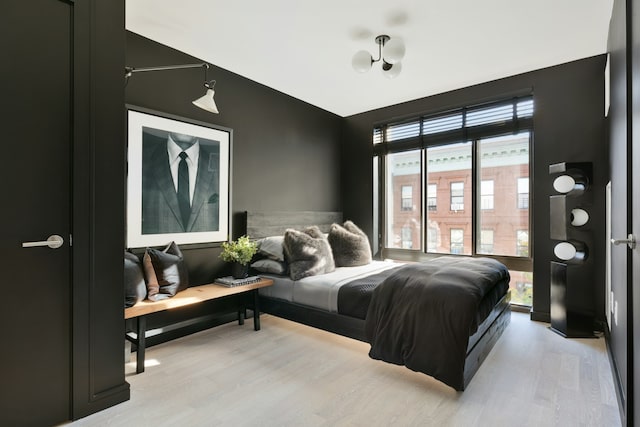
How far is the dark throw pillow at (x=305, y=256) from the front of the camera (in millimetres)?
3326

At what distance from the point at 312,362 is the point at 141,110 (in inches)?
99.0

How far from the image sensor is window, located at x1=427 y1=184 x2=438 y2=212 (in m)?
4.52

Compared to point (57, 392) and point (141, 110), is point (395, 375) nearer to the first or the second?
point (57, 392)

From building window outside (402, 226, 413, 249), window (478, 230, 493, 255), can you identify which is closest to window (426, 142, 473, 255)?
window (478, 230, 493, 255)

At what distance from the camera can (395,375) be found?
2.39 meters

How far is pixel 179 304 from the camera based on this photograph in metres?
2.66

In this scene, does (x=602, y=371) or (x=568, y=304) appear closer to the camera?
(x=602, y=371)

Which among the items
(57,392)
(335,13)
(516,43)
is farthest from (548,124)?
(57,392)

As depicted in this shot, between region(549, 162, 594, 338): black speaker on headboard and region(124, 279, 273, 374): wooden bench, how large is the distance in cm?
275

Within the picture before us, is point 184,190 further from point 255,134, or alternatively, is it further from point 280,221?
point 280,221

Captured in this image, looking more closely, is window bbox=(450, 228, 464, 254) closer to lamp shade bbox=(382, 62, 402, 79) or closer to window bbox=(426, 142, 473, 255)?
window bbox=(426, 142, 473, 255)

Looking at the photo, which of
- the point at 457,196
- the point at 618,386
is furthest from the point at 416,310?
the point at 457,196

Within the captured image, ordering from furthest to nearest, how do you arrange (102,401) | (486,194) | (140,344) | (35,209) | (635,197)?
(486,194), (140,344), (102,401), (35,209), (635,197)

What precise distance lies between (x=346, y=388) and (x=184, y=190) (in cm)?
224
